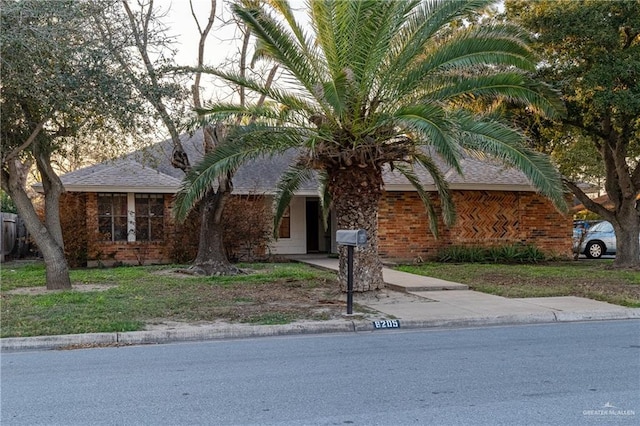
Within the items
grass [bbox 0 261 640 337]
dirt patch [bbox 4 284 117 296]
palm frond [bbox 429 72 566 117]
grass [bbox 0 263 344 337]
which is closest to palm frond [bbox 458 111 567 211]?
palm frond [bbox 429 72 566 117]

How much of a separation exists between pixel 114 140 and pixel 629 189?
14.7m

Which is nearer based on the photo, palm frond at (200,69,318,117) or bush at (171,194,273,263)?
palm frond at (200,69,318,117)

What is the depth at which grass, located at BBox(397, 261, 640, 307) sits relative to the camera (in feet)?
42.1

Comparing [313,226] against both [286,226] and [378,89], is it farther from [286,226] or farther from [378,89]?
[378,89]

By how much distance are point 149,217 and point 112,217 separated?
3.86 ft

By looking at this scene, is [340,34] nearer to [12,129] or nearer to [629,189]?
[12,129]

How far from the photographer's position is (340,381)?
253 inches

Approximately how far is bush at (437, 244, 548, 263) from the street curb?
10113mm

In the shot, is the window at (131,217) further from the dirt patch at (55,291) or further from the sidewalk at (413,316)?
the sidewalk at (413,316)

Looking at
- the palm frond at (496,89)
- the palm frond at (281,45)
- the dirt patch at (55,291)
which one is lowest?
the dirt patch at (55,291)

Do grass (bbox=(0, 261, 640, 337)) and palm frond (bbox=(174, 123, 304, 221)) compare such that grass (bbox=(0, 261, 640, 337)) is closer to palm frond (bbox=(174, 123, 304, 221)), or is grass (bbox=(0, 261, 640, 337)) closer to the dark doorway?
palm frond (bbox=(174, 123, 304, 221))

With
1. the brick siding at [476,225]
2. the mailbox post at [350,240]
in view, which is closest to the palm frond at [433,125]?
the mailbox post at [350,240]

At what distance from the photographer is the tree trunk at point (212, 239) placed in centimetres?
1697

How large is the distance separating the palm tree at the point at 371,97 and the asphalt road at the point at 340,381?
3.42m
